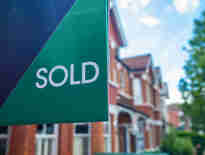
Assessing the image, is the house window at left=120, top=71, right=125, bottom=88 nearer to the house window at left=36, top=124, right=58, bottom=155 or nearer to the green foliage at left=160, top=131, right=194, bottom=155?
the green foliage at left=160, top=131, right=194, bottom=155

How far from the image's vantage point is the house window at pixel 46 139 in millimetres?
6375

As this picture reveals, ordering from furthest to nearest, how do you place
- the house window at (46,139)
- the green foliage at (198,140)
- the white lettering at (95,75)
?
the green foliage at (198,140) < the house window at (46,139) < the white lettering at (95,75)

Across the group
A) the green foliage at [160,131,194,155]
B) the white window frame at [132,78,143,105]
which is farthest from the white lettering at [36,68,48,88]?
the green foliage at [160,131,194,155]

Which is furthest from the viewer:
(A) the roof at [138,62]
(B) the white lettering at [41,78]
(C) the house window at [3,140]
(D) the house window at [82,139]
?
(A) the roof at [138,62]

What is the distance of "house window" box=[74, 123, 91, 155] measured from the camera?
8162 millimetres

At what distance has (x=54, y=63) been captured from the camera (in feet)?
6.81

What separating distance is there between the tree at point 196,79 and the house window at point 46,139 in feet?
34.8

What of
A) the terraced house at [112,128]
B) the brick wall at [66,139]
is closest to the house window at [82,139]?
the terraced house at [112,128]

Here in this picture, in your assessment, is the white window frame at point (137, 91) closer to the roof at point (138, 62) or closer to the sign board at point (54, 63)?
the roof at point (138, 62)

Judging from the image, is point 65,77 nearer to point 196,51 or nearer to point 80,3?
point 80,3

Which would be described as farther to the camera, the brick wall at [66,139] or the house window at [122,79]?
the house window at [122,79]

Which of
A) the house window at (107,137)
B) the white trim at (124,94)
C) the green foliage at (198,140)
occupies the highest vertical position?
the white trim at (124,94)

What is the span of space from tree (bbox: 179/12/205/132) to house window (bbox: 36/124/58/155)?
1060 cm

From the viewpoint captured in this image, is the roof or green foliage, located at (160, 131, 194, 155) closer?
green foliage, located at (160, 131, 194, 155)
